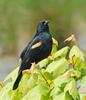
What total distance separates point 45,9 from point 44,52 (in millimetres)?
8495

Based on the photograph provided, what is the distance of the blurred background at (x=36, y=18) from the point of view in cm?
1063

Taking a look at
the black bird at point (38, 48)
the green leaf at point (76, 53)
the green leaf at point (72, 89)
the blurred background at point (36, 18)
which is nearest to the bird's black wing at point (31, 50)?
the black bird at point (38, 48)

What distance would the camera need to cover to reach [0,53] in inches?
514

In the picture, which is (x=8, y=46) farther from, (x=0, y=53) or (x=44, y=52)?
(x=44, y=52)

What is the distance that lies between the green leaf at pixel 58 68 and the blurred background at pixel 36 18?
27.5 ft

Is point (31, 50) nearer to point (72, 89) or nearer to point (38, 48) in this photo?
point (38, 48)

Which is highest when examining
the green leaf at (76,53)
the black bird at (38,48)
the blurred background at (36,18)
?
the green leaf at (76,53)

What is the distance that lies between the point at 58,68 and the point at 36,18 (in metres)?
9.61

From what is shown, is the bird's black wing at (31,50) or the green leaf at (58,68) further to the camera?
the bird's black wing at (31,50)

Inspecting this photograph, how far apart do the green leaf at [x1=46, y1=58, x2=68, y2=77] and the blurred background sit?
8394mm

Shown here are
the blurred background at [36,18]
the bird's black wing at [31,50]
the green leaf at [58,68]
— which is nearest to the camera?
the green leaf at [58,68]

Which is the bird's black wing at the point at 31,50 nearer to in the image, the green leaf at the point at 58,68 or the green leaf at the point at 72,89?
the green leaf at the point at 58,68

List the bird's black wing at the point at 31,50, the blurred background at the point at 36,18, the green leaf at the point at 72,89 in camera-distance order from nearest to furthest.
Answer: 1. the green leaf at the point at 72,89
2. the bird's black wing at the point at 31,50
3. the blurred background at the point at 36,18

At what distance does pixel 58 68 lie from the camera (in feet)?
5.78
